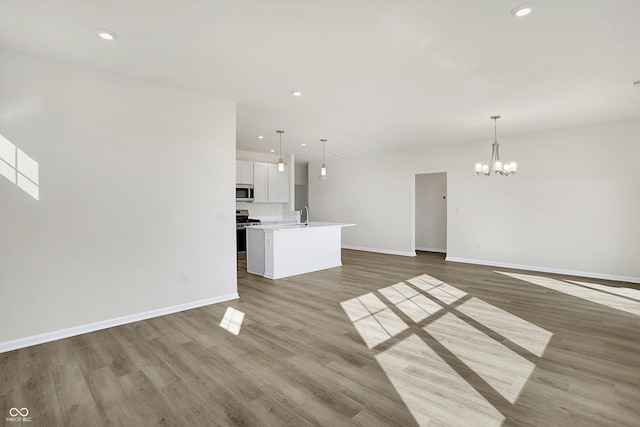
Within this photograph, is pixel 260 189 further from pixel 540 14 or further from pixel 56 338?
pixel 540 14

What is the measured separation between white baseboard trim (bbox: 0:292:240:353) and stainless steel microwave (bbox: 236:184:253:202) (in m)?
4.40

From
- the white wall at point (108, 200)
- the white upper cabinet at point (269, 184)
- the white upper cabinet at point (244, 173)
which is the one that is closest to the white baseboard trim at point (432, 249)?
the white upper cabinet at point (269, 184)

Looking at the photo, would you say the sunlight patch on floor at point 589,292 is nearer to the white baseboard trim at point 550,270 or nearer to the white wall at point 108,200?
the white baseboard trim at point 550,270

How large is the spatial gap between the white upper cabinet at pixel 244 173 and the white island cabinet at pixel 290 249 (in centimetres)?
249

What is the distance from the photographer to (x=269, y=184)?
9219mm

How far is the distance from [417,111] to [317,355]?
404cm

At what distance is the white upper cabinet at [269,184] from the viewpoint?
891 centimetres

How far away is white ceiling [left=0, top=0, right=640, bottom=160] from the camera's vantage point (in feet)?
8.08

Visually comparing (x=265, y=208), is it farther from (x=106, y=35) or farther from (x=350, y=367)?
(x=350, y=367)

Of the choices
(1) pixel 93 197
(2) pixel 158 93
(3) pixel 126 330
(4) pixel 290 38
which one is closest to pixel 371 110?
(4) pixel 290 38

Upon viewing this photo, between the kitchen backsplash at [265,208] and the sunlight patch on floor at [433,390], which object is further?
the kitchen backsplash at [265,208]

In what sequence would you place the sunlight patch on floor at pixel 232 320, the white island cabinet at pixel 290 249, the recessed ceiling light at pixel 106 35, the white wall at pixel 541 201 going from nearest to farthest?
the recessed ceiling light at pixel 106 35, the sunlight patch on floor at pixel 232 320, the white wall at pixel 541 201, the white island cabinet at pixel 290 249

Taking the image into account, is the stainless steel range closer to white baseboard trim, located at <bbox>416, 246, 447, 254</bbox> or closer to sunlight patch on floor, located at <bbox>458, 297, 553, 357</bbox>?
white baseboard trim, located at <bbox>416, 246, 447, 254</bbox>

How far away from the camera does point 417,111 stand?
5160mm
